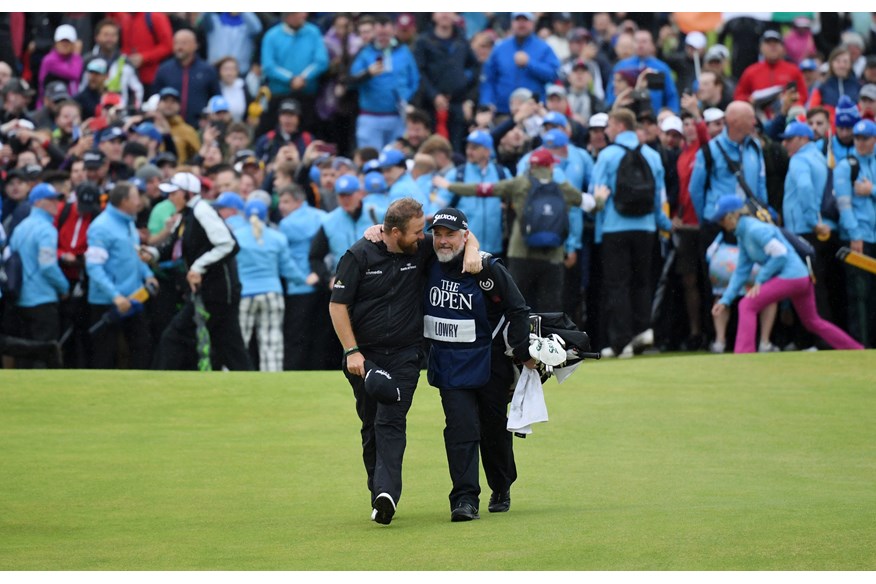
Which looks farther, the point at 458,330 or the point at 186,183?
the point at 186,183

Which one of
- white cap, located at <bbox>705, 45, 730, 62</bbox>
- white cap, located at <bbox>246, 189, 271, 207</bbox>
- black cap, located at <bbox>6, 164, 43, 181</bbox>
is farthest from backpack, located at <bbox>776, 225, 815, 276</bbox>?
black cap, located at <bbox>6, 164, 43, 181</bbox>

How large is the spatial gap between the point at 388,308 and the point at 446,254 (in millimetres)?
469

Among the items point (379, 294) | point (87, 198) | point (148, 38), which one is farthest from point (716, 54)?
point (379, 294)

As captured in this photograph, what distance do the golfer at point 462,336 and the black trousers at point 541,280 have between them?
Answer: 23.3 ft

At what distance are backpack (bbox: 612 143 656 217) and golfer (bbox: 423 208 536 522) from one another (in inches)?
300

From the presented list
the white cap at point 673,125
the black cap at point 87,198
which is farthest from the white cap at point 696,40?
the black cap at point 87,198

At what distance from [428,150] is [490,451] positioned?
346 inches

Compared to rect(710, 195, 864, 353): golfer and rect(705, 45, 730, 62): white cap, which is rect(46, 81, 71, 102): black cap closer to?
rect(705, 45, 730, 62): white cap

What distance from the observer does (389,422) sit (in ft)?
31.7

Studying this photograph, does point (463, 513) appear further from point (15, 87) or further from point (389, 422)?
point (15, 87)

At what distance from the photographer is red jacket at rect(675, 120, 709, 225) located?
18234 mm

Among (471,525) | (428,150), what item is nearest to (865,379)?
(428,150)

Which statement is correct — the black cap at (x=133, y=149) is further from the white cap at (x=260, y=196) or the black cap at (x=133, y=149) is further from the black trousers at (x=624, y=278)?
the black trousers at (x=624, y=278)

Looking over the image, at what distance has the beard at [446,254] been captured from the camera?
32.0 feet
